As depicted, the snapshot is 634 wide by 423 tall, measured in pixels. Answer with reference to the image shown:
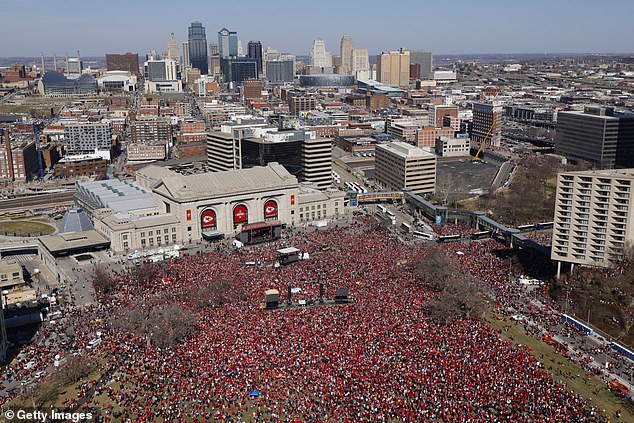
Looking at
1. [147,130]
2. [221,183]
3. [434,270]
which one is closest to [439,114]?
[147,130]

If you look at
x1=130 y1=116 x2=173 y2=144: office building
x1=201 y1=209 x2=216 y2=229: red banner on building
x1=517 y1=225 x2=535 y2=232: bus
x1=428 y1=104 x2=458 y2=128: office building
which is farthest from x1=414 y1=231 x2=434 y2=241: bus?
x1=428 y1=104 x2=458 y2=128: office building

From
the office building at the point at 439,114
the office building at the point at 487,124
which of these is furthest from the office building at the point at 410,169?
the office building at the point at 439,114

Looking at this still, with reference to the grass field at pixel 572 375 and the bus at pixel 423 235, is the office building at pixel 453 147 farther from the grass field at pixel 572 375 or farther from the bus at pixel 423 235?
the grass field at pixel 572 375

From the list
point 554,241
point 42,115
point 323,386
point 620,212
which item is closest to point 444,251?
point 554,241

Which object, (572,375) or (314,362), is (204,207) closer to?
(314,362)

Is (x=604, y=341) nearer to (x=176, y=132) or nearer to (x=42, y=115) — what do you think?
(x=176, y=132)
